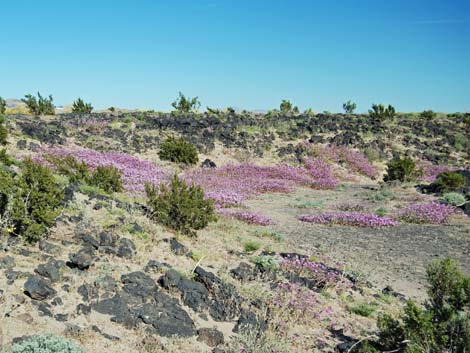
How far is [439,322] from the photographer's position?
224 inches

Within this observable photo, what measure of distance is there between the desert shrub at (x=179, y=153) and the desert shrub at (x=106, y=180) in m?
9.71

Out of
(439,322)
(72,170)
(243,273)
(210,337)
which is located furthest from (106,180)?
(439,322)

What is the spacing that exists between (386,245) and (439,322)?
747 cm

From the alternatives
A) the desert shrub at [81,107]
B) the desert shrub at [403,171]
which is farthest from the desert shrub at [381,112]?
the desert shrub at [81,107]

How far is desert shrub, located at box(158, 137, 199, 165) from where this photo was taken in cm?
2539

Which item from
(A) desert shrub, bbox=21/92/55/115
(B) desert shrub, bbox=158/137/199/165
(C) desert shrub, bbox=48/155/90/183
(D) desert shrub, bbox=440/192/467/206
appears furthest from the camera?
(A) desert shrub, bbox=21/92/55/115

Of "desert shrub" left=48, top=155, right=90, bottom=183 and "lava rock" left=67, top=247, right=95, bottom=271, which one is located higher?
"desert shrub" left=48, top=155, right=90, bottom=183

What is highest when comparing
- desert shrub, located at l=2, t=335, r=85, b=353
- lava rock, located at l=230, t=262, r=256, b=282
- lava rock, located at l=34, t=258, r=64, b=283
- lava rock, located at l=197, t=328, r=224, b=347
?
lava rock, located at l=34, t=258, r=64, b=283

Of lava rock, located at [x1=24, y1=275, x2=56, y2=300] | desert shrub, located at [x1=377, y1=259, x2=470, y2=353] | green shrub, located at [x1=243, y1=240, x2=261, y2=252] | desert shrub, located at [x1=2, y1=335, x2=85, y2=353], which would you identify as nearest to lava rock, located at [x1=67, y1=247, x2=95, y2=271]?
lava rock, located at [x1=24, y1=275, x2=56, y2=300]

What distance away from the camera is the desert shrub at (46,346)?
14.1 feet

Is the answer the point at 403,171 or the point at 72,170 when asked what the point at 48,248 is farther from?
the point at 403,171

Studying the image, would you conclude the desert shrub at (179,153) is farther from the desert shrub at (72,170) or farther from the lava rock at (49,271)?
the lava rock at (49,271)

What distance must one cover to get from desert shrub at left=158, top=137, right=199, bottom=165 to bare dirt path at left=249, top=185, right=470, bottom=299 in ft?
29.2

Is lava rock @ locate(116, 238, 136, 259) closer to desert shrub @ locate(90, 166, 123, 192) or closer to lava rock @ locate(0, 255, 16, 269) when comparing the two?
lava rock @ locate(0, 255, 16, 269)
